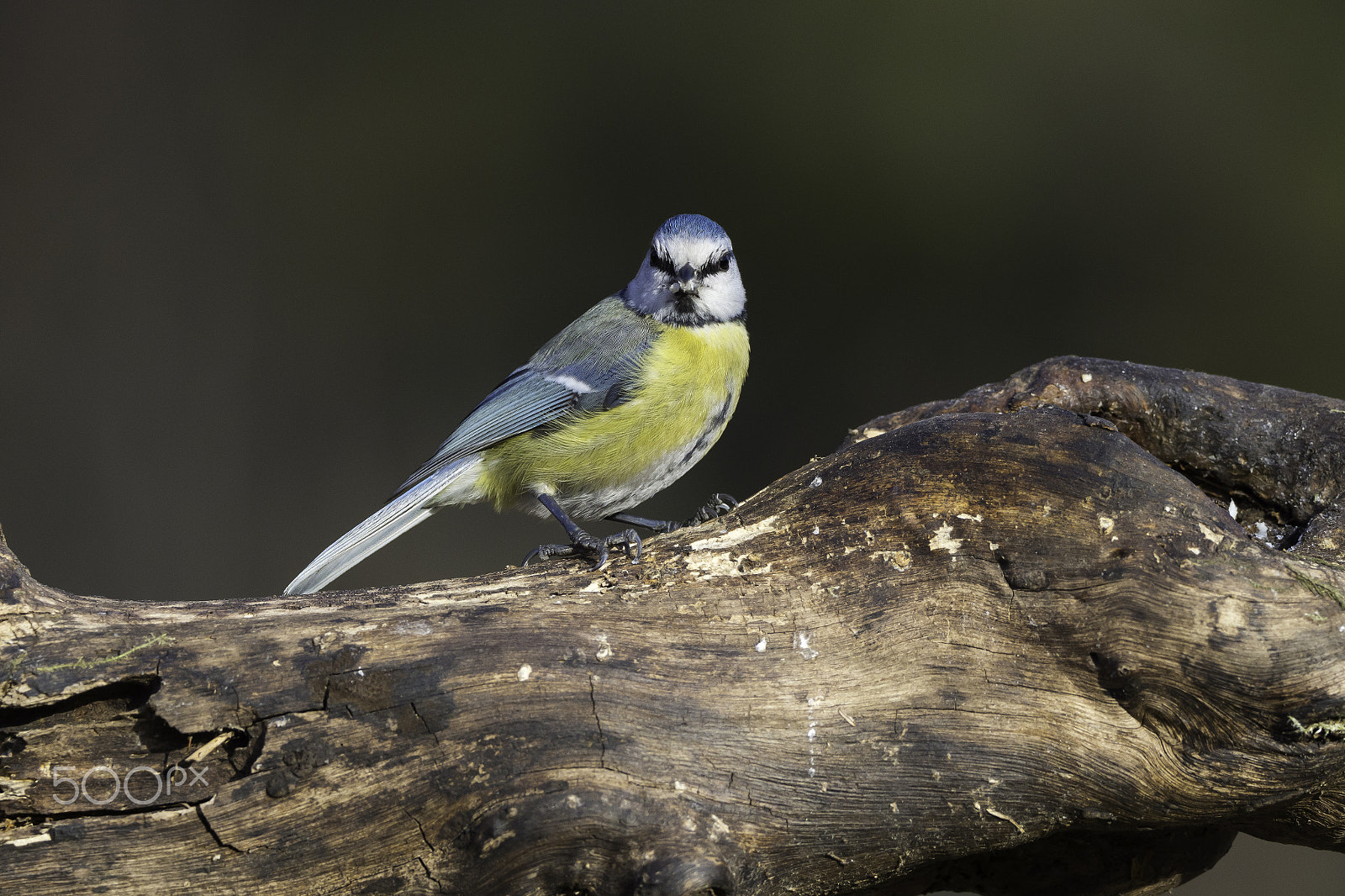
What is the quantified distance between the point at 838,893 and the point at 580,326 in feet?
3.90

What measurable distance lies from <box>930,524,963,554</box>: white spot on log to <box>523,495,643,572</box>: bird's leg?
0.43 m

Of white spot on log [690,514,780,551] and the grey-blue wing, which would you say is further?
the grey-blue wing

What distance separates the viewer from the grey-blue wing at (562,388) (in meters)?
1.84

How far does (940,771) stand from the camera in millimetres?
1243

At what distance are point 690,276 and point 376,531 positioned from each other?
774 millimetres

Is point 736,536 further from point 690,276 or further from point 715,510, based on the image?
point 690,276

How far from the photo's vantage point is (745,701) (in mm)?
1244

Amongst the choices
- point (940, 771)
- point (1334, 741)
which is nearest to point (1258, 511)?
point (1334, 741)

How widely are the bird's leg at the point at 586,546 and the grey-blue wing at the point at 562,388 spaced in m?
0.21

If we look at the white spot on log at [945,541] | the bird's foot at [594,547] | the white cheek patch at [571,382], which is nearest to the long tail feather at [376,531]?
the white cheek patch at [571,382]

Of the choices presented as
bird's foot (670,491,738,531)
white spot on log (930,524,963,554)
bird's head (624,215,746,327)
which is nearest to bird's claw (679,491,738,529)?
bird's foot (670,491,738,531)

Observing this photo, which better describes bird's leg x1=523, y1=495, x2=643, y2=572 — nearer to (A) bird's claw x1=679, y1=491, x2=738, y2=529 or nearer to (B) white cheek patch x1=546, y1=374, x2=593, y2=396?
(A) bird's claw x1=679, y1=491, x2=738, y2=529

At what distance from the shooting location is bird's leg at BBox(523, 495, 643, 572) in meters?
1.46

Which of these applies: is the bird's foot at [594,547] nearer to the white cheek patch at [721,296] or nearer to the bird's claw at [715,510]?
the bird's claw at [715,510]
